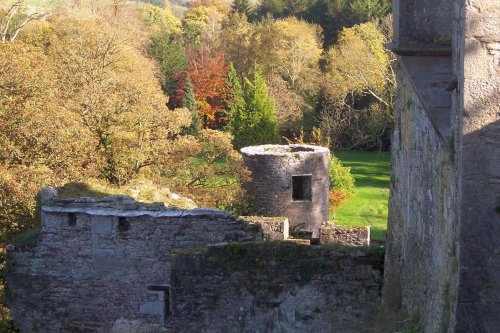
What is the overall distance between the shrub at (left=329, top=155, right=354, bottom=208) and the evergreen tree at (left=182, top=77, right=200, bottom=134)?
33.9ft

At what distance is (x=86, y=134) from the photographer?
1722 cm

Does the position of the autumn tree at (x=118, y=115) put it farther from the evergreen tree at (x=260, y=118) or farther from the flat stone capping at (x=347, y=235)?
the evergreen tree at (x=260, y=118)

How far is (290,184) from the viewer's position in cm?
1895

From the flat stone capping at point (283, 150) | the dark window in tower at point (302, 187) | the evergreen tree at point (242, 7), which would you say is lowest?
the dark window in tower at point (302, 187)

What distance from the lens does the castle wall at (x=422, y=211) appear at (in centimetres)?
451

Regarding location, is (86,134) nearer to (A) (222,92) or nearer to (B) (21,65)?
(B) (21,65)

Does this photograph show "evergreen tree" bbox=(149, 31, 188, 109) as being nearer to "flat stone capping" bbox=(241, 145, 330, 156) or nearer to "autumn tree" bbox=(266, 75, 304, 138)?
"autumn tree" bbox=(266, 75, 304, 138)

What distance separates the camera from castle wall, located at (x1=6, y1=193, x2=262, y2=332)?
40.7 ft

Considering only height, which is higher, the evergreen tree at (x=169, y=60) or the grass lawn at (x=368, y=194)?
the evergreen tree at (x=169, y=60)

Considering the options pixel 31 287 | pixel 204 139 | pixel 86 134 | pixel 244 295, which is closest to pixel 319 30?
pixel 204 139

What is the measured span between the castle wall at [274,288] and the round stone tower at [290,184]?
11.8 meters

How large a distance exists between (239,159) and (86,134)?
170 inches

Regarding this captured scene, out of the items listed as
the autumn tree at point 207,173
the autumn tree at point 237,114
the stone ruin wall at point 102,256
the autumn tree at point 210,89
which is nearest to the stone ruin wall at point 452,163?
the stone ruin wall at point 102,256

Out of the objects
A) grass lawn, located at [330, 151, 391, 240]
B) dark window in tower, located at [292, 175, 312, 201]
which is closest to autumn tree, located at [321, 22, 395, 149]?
grass lawn, located at [330, 151, 391, 240]
